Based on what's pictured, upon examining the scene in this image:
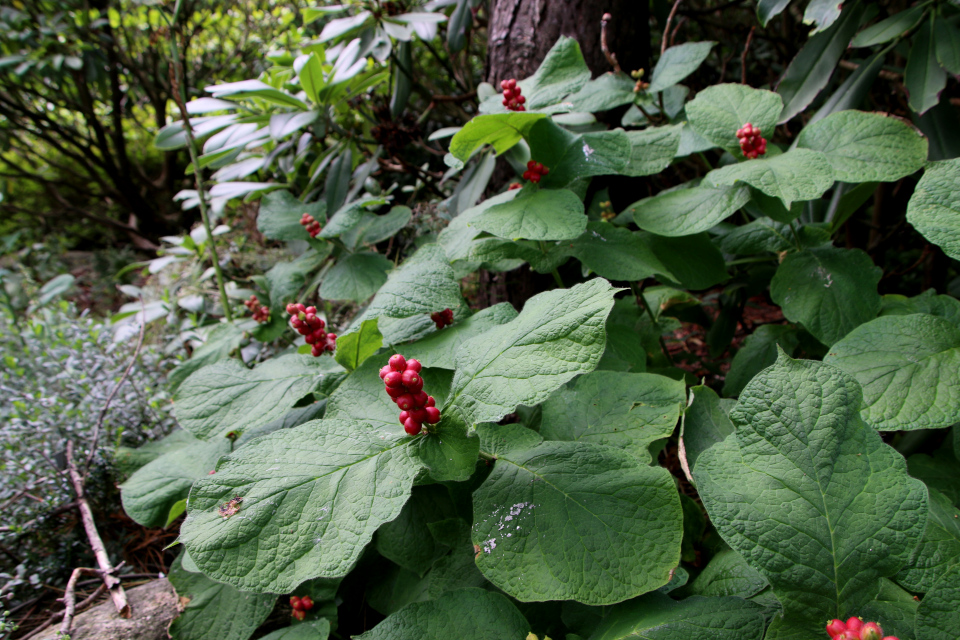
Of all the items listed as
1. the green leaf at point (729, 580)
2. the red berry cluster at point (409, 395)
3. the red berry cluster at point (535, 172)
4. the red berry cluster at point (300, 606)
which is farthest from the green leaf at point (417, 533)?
the red berry cluster at point (535, 172)

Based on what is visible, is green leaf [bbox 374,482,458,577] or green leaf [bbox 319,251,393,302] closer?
green leaf [bbox 374,482,458,577]

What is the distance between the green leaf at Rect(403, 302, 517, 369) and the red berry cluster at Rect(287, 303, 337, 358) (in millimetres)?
173

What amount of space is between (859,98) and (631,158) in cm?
72

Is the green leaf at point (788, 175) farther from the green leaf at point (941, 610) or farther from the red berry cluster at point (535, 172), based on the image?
the green leaf at point (941, 610)

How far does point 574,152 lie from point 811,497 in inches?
28.5

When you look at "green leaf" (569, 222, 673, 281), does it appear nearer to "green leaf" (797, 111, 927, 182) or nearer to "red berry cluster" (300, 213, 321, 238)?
"green leaf" (797, 111, 927, 182)

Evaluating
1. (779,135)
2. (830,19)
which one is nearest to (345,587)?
(830,19)

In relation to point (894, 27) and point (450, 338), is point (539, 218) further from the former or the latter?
point (894, 27)

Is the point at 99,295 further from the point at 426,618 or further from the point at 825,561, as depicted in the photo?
the point at 825,561

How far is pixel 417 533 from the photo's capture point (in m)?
0.82

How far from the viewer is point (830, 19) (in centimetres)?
113

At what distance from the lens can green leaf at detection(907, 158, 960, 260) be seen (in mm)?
702

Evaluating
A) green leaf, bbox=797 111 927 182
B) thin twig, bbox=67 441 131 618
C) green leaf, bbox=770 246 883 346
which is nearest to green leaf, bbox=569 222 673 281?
green leaf, bbox=770 246 883 346

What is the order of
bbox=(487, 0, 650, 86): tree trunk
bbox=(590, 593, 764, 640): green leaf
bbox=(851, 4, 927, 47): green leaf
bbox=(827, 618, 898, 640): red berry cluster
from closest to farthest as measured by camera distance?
1. bbox=(827, 618, 898, 640): red berry cluster
2. bbox=(590, 593, 764, 640): green leaf
3. bbox=(851, 4, 927, 47): green leaf
4. bbox=(487, 0, 650, 86): tree trunk
